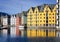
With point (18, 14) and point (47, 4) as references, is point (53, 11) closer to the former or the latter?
point (47, 4)

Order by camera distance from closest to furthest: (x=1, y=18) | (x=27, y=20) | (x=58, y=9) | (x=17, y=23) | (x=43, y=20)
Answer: (x=58, y=9)
(x=43, y=20)
(x=27, y=20)
(x=17, y=23)
(x=1, y=18)

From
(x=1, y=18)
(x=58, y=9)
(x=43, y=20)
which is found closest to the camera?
(x=58, y=9)

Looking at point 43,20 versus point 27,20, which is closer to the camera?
point 43,20

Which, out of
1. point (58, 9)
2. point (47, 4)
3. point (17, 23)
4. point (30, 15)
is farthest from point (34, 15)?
point (58, 9)

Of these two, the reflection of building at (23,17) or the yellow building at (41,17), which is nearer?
the yellow building at (41,17)

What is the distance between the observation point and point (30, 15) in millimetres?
33031

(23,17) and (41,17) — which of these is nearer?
(41,17)

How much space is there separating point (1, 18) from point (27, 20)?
832cm

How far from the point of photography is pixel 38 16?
32.3m

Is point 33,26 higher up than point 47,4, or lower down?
lower down

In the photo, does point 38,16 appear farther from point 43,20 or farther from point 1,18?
point 1,18

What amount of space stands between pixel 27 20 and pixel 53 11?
4.65 m

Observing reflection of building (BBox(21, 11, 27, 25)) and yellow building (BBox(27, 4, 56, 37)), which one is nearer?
yellow building (BBox(27, 4, 56, 37))

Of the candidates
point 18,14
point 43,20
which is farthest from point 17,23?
point 43,20
